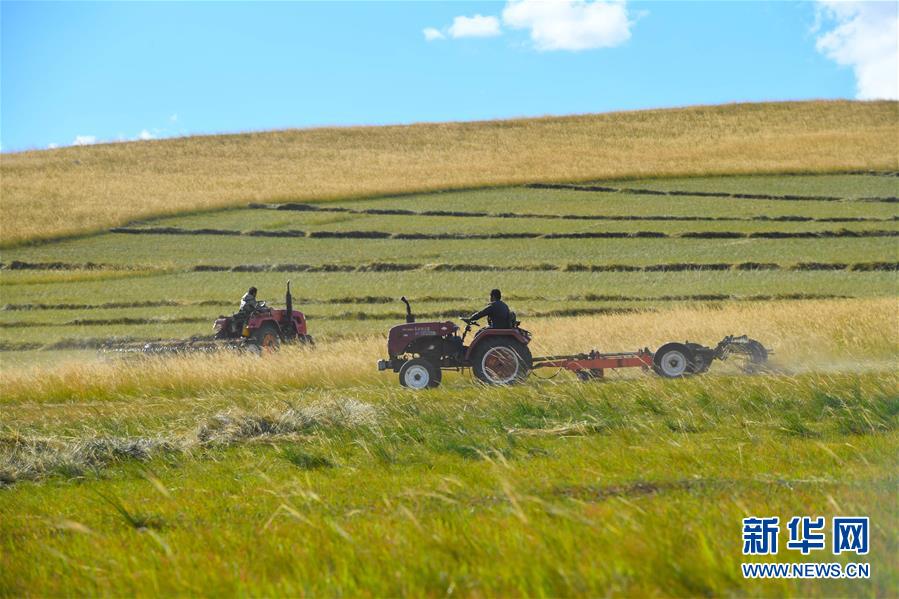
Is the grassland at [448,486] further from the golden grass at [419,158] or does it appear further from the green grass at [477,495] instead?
the golden grass at [419,158]

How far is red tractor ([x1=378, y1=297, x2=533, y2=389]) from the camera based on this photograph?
52.1 feet

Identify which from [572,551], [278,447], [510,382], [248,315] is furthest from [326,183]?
[572,551]

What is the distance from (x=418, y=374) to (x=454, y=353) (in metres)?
0.77

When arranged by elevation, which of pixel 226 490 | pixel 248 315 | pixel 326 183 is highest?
pixel 326 183

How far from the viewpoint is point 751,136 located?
71.4 metres

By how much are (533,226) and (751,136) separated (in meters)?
34.0

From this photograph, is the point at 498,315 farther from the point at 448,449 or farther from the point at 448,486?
the point at 448,486

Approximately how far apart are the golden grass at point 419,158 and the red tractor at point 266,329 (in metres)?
28.5

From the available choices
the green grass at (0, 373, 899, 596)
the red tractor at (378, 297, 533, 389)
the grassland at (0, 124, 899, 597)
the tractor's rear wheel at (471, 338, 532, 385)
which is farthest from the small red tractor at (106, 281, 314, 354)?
the green grass at (0, 373, 899, 596)

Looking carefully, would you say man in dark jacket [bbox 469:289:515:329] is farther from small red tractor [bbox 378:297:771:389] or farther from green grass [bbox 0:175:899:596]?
green grass [bbox 0:175:899:596]

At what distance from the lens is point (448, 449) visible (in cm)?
976

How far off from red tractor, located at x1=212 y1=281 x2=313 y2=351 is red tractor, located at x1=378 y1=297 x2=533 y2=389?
20.2 ft

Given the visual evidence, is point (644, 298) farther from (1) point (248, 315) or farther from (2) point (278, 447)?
(2) point (278, 447)

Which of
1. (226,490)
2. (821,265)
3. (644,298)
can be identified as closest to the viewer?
(226,490)
